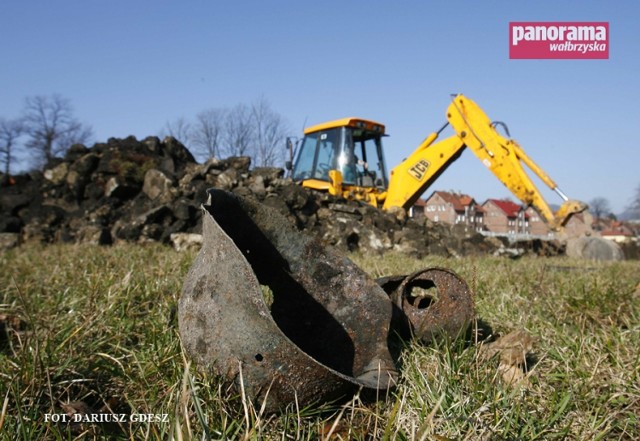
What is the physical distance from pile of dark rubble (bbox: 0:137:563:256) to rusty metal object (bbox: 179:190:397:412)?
5424 mm

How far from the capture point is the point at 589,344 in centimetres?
204

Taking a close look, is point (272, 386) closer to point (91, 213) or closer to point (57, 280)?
point (57, 280)

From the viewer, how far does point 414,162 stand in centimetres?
1066

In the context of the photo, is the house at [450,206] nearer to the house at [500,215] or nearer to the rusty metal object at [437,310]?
the house at [500,215]

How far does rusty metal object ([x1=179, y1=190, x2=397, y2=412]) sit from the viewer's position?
1471mm

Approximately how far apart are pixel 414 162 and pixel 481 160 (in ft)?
4.56

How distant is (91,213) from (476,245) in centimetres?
728

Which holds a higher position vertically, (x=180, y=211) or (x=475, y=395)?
(x=180, y=211)

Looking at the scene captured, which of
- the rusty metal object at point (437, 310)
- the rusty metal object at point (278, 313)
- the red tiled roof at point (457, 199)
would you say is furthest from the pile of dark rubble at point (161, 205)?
the red tiled roof at point (457, 199)

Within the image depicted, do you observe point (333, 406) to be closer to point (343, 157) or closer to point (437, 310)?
point (437, 310)

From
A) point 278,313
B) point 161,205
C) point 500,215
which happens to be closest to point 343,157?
point 161,205

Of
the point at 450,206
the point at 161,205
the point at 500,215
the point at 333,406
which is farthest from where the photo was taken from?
the point at 500,215

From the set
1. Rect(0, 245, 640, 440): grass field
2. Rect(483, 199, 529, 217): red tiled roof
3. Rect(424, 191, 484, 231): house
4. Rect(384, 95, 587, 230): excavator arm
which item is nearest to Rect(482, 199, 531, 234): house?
Rect(483, 199, 529, 217): red tiled roof

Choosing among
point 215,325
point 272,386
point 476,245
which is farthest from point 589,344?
point 476,245
